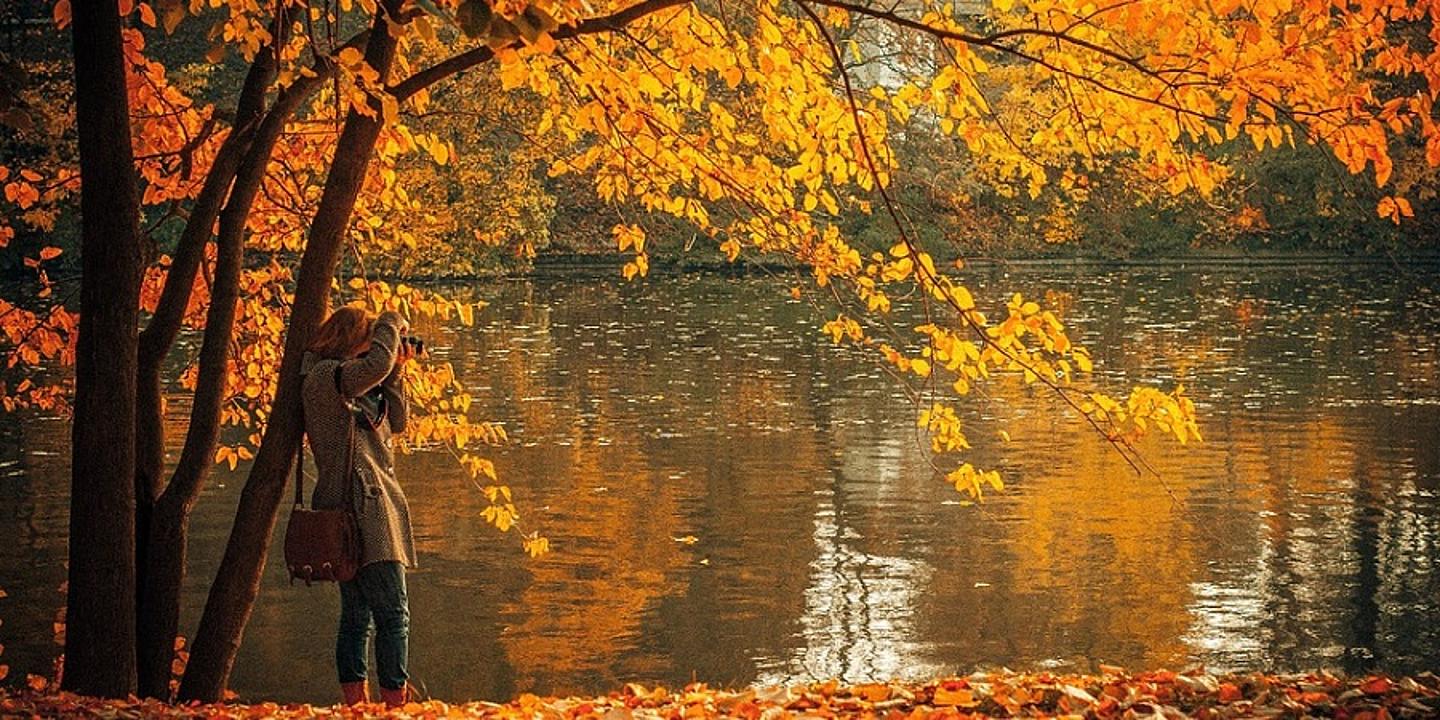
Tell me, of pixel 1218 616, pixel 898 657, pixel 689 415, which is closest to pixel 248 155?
A: pixel 898 657

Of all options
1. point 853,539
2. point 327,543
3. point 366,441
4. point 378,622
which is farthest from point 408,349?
point 853,539

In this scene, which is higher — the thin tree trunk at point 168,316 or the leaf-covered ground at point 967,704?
the thin tree trunk at point 168,316

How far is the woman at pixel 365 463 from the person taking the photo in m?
6.53

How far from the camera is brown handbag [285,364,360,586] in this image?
6.45 m

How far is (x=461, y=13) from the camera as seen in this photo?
14.5ft

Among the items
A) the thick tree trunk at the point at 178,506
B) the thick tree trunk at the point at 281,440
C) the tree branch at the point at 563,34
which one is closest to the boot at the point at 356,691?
the thick tree trunk at the point at 281,440

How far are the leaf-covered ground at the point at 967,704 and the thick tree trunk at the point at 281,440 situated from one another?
2.52 ft

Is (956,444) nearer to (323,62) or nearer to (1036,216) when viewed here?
(323,62)

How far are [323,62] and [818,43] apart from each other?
2.36 metres

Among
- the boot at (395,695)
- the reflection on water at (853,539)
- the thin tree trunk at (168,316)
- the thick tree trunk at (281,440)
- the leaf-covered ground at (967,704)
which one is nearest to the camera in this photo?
the leaf-covered ground at (967,704)

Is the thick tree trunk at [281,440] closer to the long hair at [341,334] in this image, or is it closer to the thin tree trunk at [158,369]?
the thin tree trunk at [158,369]

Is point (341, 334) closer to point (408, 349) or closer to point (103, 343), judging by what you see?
point (408, 349)

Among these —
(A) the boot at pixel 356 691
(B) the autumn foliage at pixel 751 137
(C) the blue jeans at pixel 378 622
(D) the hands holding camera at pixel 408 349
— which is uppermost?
(B) the autumn foliage at pixel 751 137

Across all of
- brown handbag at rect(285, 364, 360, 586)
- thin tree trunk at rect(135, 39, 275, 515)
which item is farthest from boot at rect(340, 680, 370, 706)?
thin tree trunk at rect(135, 39, 275, 515)
